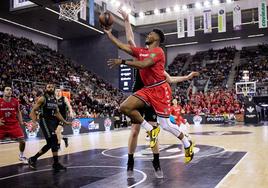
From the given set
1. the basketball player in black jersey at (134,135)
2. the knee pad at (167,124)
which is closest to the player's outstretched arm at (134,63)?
the basketball player in black jersey at (134,135)

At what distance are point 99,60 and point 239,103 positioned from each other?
14.5 metres

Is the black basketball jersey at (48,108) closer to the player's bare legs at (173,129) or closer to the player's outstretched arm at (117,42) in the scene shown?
the player's outstretched arm at (117,42)

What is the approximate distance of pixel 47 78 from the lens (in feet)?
78.7

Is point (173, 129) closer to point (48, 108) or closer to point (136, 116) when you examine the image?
point (136, 116)

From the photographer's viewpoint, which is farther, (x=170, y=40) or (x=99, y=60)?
(x=170, y=40)

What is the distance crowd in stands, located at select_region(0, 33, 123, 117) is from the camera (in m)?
20.0

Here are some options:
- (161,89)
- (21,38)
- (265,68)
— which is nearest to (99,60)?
(21,38)

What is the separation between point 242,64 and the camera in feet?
120

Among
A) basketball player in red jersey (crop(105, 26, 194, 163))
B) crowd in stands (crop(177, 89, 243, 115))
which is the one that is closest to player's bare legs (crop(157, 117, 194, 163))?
basketball player in red jersey (crop(105, 26, 194, 163))

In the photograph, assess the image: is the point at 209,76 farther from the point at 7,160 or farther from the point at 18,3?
the point at 7,160

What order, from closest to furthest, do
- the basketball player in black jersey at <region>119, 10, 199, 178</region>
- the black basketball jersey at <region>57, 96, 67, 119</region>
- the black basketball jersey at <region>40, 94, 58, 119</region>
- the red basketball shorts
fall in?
the red basketball shorts → the basketball player in black jersey at <region>119, 10, 199, 178</region> → the black basketball jersey at <region>40, 94, 58, 119</region> → the black basketball jersey at <region>57, 96, 67, 119</region>

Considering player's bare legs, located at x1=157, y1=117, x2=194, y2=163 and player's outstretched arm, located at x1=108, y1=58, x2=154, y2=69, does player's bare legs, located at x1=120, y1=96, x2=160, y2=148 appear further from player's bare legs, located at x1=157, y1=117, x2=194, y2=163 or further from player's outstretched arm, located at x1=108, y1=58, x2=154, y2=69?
player's outstretched arm, located at x1=108, y1=58, x2=154, y2=69

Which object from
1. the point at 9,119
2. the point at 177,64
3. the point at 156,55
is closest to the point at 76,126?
the point at 9,119

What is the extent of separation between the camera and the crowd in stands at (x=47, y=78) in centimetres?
2003
